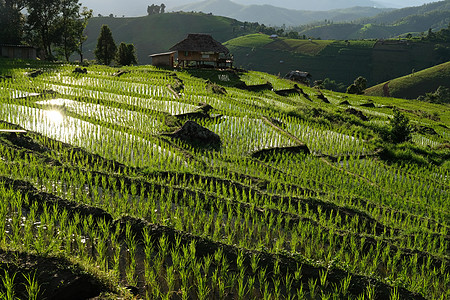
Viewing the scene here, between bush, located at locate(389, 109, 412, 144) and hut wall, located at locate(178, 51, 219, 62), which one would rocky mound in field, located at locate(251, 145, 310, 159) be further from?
hut wall, located at locate(178, 51, 219, 62)

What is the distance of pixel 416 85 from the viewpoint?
72.8 m

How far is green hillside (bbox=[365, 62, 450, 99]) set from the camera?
71375mm

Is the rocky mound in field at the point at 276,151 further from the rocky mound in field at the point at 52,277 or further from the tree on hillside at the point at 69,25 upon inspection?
the tree on hillside at the point at 69,25

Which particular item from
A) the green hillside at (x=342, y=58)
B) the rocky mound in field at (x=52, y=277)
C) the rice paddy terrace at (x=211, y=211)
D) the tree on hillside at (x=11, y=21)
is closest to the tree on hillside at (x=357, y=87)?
the rice paddy terrace at (x=211, y=211)

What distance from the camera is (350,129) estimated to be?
1379 centimetres

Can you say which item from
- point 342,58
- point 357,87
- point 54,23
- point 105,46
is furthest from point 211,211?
point 342,58

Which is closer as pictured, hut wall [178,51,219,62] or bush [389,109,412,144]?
bush [389,109,412,144]

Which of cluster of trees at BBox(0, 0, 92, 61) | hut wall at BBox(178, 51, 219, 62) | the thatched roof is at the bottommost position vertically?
hut wall at BBox(178, 51, 219, 62)

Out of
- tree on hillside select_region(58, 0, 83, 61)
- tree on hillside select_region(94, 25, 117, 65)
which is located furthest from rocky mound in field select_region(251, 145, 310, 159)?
tree on hillside select_region(58, 0, 83, 61)

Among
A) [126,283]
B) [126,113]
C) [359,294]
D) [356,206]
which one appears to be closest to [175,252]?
[126,283]

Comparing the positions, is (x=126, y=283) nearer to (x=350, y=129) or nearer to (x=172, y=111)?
(x=172, y=111)

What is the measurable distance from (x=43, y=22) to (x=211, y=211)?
39.4 metres

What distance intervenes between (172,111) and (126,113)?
5.72ft

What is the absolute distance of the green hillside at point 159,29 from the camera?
137 m
